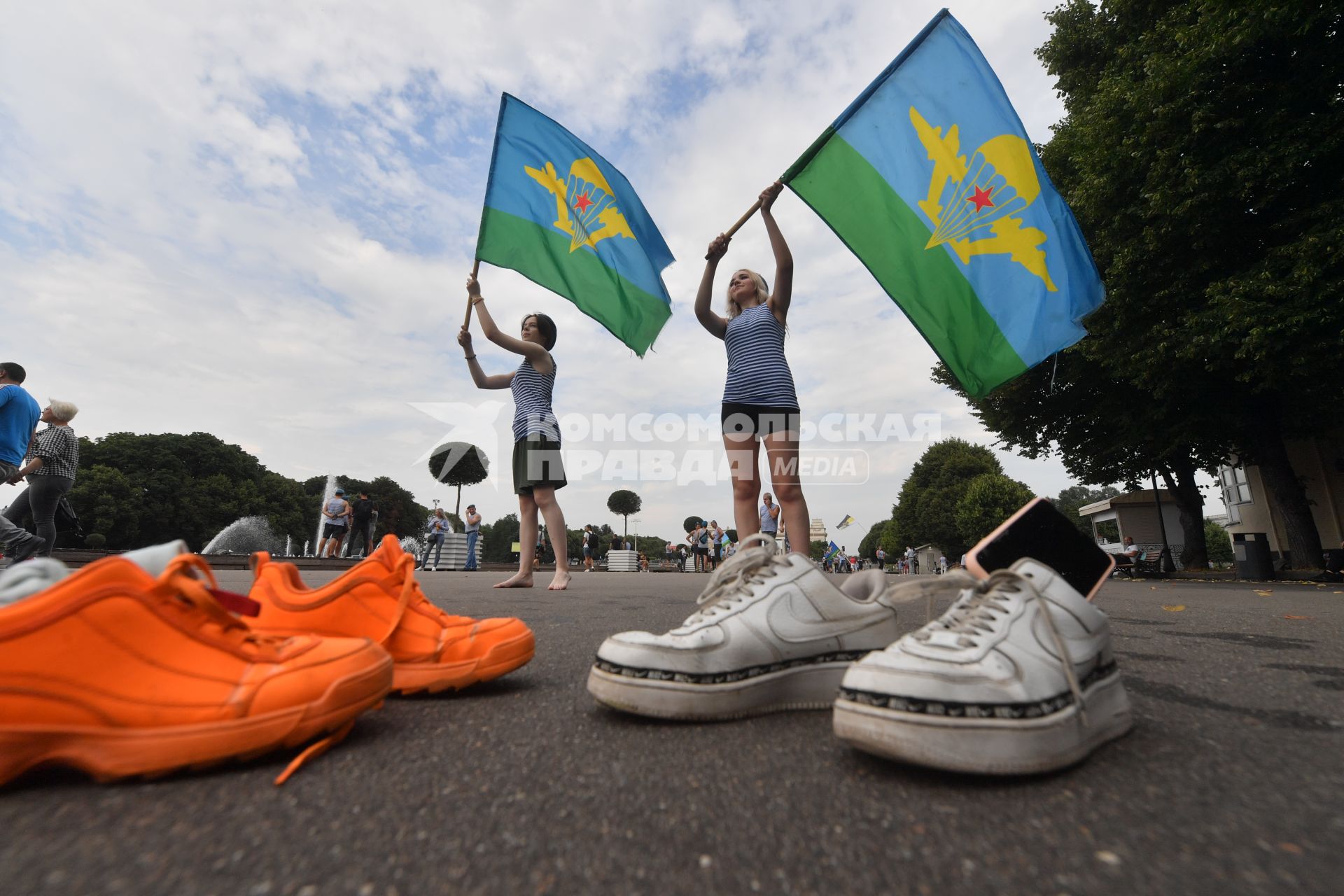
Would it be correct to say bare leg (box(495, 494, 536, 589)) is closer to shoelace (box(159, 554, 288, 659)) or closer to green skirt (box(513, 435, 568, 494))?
green skirt (box(513, 435, 568, 494))

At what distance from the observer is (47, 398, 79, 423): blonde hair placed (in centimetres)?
577

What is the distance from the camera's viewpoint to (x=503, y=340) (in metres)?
4.92

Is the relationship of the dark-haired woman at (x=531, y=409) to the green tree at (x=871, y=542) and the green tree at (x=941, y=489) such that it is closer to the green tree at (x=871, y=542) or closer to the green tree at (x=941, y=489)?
the green tree at (x=941, y=489)

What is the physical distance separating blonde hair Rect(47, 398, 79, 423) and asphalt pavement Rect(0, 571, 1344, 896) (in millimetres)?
6708

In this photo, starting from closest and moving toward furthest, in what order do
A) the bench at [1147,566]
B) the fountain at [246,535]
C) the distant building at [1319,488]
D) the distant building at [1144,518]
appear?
the bench at [1147,566] → the distant building at [1319,488] → the distant building at [1144,518] → the fountain at [246,535]

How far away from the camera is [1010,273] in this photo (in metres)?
3.92

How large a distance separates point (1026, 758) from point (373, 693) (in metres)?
1.14

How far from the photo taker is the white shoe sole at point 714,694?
52.7 inches

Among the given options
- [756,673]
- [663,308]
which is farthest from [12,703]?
[663,308]

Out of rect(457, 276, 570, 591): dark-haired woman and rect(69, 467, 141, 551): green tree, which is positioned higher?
rect(69, 467, 141, 551): green tree

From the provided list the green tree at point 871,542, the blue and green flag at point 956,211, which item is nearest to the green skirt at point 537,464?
the blue and green flag at point 956,211

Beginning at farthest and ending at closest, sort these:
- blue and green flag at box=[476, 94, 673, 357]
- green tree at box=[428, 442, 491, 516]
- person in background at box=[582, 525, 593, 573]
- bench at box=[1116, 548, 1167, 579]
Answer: green tree at box=[428, 442, 491, 516]
person in background at box=[582, 525, 593, 573]
bench at box=[1116, 548, 1167, 579]
blue and green flag at box=[476, 94, 673, 357]

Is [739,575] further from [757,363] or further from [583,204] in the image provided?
[583,204]

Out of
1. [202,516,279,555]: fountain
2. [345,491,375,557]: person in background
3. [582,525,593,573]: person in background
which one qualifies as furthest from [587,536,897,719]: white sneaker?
[202,516,279,555]: fountain
